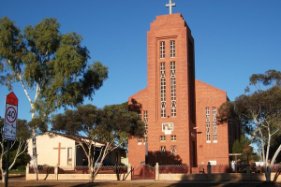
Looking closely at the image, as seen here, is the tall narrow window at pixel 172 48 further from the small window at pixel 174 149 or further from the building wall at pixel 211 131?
the small window at pixel 174 149

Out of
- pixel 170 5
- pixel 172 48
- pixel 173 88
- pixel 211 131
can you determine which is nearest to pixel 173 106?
pixel 173 88

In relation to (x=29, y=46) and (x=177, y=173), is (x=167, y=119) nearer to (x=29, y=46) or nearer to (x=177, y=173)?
(x=177, y=173)

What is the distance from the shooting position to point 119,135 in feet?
124

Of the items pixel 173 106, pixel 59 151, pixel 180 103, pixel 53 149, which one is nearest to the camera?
pixel 59 151

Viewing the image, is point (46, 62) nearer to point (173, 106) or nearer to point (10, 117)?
point (173, 106)

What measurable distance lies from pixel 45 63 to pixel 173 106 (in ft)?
67.4

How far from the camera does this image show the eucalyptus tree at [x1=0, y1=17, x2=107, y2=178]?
40.4 metres

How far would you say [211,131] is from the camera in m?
61.9

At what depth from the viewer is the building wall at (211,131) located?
6072cm

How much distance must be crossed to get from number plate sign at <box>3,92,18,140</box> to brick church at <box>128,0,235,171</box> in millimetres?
43560

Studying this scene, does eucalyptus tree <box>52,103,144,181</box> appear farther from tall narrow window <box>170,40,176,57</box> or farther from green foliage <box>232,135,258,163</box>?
green foliage <box>232,135,258,163</box>

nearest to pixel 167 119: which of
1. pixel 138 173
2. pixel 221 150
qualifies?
pixel 221 150

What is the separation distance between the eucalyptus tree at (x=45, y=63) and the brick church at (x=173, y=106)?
Answer: 15984 mm

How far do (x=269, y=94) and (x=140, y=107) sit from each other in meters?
25.9
